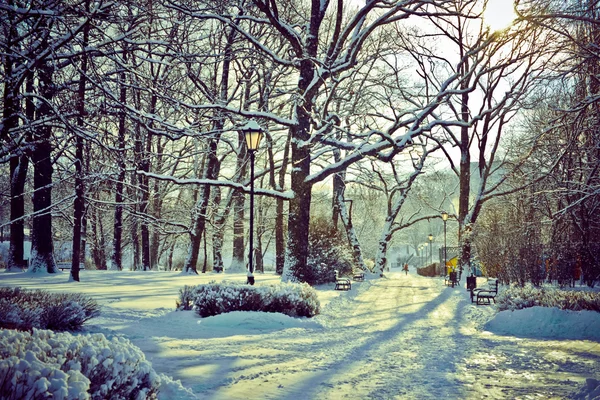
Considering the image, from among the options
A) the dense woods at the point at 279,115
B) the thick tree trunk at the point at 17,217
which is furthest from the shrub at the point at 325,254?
the thick tree trunk at the point at 17,217

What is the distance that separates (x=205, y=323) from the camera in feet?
38.8

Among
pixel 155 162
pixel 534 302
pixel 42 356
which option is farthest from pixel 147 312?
pixel 155 162

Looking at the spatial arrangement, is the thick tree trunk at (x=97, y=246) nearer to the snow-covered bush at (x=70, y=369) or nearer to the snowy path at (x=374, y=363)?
the snowy path at (x=374, y=363)

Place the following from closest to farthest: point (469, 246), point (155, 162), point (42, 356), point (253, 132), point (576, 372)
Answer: point (42, 356)
point (576, 372)
point (253, 132)
point (469, 246)
point (155, 162)

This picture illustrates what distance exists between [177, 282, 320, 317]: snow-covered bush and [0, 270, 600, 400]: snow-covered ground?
41cm

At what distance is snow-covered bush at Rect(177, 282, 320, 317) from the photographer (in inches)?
504

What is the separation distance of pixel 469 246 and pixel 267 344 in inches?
875

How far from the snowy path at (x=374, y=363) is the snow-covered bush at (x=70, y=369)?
4.88 ft

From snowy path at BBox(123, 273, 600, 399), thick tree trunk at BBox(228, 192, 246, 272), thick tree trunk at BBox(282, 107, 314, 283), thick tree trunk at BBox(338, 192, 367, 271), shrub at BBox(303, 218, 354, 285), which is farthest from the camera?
thick tree trunk at BBox(338, 192, 367, 271)

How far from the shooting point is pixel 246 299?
1301 cm

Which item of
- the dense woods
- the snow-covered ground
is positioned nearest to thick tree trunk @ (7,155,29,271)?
the dense woods

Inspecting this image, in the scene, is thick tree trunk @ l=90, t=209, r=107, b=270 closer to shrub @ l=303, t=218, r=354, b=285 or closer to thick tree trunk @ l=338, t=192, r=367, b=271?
thick tree trunk @ l=338, t=192, r=367, b=271

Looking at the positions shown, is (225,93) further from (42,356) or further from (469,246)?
(42,356)

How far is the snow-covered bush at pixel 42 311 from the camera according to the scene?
836 cm
